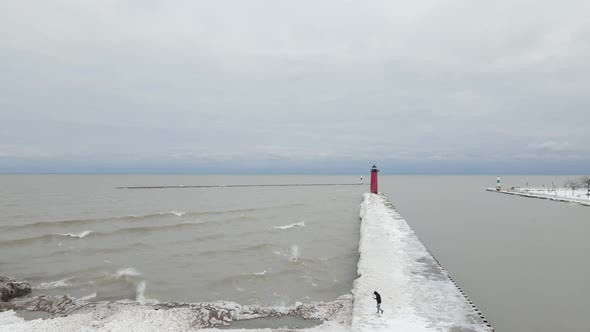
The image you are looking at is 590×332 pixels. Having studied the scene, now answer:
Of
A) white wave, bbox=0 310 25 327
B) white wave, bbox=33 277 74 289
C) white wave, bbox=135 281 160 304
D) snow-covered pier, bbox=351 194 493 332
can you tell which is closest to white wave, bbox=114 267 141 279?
white wave, bbox=135 281 160 304

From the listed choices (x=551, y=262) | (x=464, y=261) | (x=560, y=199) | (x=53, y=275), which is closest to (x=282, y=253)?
(x=464, y=261)

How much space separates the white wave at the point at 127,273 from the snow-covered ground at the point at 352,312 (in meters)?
3.50

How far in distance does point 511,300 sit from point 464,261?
4.94m

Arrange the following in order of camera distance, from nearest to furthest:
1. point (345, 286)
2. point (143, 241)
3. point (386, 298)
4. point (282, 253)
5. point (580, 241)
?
1. point (386, 298)
2. point (345, 286)
3. point (282, 253)
4. point (580, 241)
5. point (143, 241)

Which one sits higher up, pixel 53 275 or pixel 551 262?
pixel 551 262

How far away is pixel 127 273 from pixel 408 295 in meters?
11.9

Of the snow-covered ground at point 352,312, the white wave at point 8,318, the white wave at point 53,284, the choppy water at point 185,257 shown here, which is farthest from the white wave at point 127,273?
the white wave at point 8,318

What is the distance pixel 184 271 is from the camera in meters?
16.6

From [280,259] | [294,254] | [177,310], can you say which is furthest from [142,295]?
[294,254]

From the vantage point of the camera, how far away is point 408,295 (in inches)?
438

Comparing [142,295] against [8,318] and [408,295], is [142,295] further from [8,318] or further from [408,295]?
[408,295]

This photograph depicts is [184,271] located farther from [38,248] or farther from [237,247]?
[38,248]

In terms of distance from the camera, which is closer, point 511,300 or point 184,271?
point 511,300

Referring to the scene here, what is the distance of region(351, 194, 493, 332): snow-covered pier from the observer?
9.13 meters
